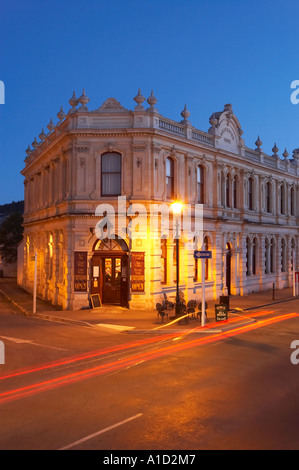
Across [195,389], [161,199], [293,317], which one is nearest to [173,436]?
[195,389]

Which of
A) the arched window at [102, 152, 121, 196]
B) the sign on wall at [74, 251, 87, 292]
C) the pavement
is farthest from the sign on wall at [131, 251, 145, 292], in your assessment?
the arched window at [102, 152, 121, 196]

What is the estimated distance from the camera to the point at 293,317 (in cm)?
2220

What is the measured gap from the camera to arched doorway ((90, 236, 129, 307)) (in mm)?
24516

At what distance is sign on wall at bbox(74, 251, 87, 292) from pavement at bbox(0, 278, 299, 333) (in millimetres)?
1295

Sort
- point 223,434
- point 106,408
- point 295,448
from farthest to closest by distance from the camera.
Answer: point 106,408 → point 223,434 → point 295,448

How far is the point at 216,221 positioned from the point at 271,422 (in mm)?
21733

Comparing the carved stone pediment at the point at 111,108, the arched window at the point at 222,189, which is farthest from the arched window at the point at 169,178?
the arched window at the point at 222,189

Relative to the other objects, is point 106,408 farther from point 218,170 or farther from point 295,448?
point 218,170

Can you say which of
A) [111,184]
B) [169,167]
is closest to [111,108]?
[111,184]

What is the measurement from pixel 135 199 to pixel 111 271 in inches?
176

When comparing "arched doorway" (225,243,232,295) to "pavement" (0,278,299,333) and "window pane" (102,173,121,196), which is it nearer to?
"pavement" (0,278,299,333)

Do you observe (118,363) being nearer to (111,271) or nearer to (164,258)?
(111,271)

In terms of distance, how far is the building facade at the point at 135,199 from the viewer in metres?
24.1

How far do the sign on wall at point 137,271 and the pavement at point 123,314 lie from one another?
4.47 feet
